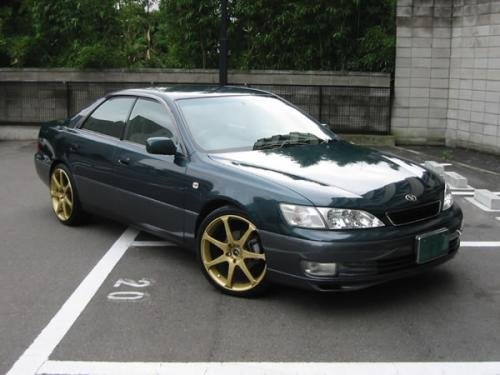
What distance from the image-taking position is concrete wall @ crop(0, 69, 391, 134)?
43.3 ft

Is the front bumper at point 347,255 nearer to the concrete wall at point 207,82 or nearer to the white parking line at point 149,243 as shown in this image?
the white parking line at point 149,243

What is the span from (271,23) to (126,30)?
149 inches

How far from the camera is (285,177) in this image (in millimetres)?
4543

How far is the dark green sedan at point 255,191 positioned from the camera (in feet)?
13.9

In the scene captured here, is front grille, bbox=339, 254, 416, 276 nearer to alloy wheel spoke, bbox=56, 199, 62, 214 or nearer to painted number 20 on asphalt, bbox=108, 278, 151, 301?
painted number 20 on asphalt, bbox=108, 278, 151, 301

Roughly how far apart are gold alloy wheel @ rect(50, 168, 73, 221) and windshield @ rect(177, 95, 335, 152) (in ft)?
5.86

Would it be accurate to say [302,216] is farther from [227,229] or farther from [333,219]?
[227,229]

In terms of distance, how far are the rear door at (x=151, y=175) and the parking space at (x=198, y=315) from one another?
40 centimetres

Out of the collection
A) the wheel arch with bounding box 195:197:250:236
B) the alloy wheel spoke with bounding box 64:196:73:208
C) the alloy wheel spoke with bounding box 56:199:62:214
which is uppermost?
the wheel arch with bounding box 195:197:250:236

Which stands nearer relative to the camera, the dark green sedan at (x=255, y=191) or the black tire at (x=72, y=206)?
the dark green sedan at (x=255, y=191)

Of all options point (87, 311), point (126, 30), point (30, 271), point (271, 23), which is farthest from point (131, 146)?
point (126, 30)

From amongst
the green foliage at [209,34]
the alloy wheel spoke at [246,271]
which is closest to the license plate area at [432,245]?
the alloy wheel spoke at [246,271]

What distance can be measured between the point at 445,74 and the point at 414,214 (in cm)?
889

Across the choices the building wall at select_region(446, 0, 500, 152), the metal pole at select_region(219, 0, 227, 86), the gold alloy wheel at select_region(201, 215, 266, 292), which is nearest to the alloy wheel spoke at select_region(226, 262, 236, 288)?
the gold alloy wheel at select_region(201, 215, 266, 292)
